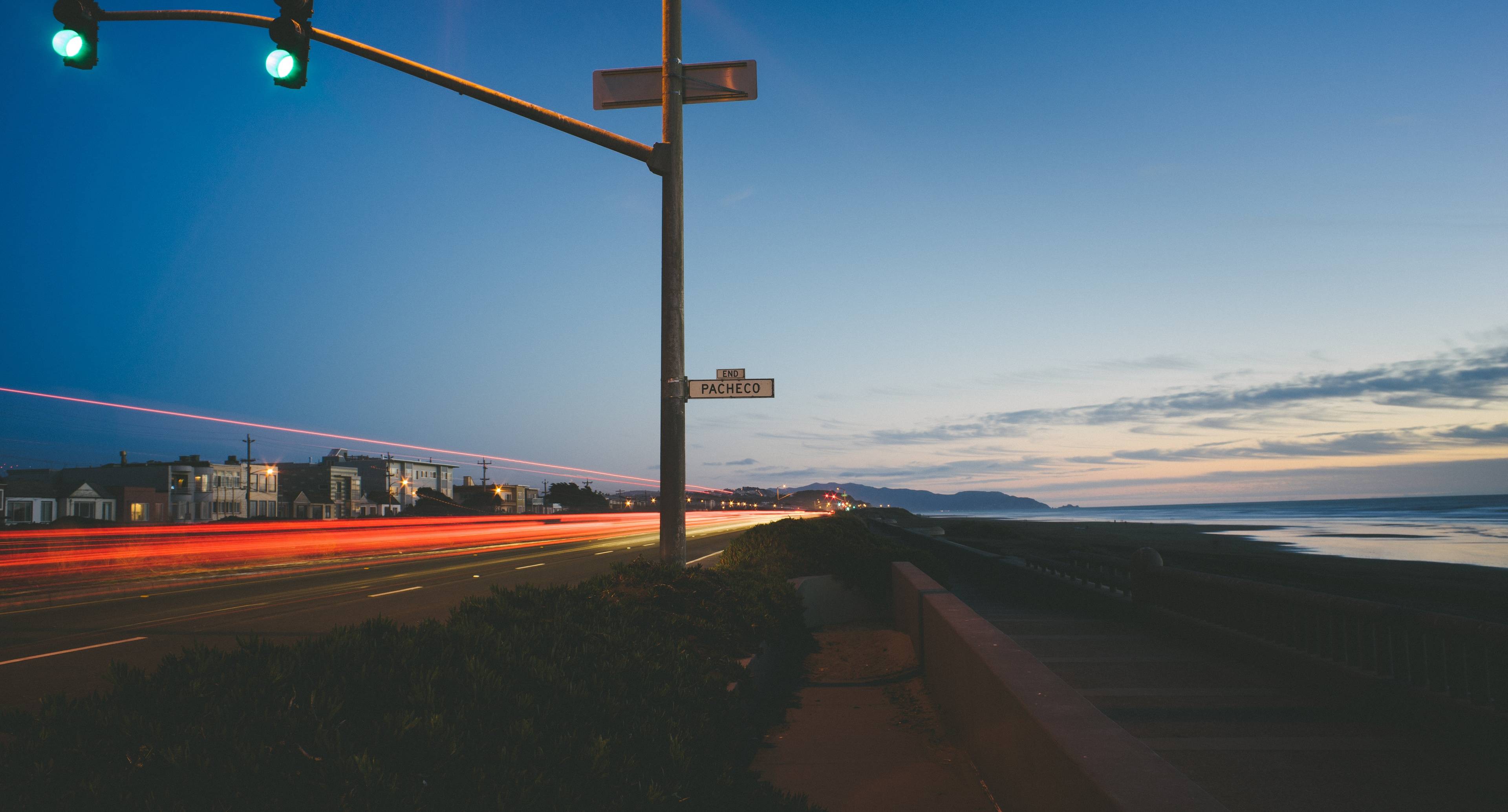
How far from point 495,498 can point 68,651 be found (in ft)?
349

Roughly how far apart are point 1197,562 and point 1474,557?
1901 centimetres

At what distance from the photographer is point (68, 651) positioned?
1037cm

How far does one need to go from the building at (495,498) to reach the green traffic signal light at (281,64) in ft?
301

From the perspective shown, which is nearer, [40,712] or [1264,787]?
[40,712]

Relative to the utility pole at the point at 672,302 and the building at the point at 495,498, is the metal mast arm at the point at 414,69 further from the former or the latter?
the building at the point at 495,498

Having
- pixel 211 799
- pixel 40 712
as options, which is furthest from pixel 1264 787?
pixel 40 712

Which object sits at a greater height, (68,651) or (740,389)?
(740,389)

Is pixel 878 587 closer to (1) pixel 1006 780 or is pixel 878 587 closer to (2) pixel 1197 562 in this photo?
(1) pixel 1006 780

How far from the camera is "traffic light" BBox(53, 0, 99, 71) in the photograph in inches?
284

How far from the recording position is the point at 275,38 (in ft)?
24.0

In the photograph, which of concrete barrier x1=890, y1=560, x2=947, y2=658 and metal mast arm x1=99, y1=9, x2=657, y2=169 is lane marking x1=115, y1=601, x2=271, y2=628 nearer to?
metal mast arm x1=99, y1=9, x2=657, y2=169

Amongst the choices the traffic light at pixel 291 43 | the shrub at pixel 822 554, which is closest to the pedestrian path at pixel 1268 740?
the shrub at pixel 822 554

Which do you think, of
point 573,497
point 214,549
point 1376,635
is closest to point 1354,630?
point 1376,635

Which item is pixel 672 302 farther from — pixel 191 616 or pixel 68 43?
pixel 191 616
